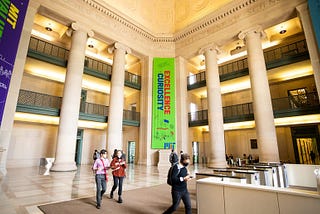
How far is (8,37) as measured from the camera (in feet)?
30.1

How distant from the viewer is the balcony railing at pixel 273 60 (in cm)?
1260

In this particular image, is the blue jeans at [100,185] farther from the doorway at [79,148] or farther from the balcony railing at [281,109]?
the doorway at [79,148]

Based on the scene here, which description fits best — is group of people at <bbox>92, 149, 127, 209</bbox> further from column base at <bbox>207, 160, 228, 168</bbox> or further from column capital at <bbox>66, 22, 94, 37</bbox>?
column capital at <bbox>66, 22, 94, 37</bbox>

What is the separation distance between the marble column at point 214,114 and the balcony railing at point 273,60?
139cm

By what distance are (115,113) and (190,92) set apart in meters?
8.27

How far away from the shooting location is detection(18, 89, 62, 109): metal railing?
11.7 meters

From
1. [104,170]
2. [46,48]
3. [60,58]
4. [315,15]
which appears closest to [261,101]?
[315,15]

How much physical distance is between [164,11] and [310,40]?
44.3 feet

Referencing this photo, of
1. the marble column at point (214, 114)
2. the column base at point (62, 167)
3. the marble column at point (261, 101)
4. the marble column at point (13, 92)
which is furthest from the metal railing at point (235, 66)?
the marble column at point (13, 92)

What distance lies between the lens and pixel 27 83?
13.9 m

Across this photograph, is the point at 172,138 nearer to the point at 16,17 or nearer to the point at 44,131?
the point at 44,131

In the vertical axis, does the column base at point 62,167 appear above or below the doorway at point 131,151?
below

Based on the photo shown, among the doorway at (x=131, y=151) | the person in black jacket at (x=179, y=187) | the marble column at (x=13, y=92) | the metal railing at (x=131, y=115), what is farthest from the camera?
the doorway at (x=131, y=151)

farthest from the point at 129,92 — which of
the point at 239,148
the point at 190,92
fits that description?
the point at 239,148
